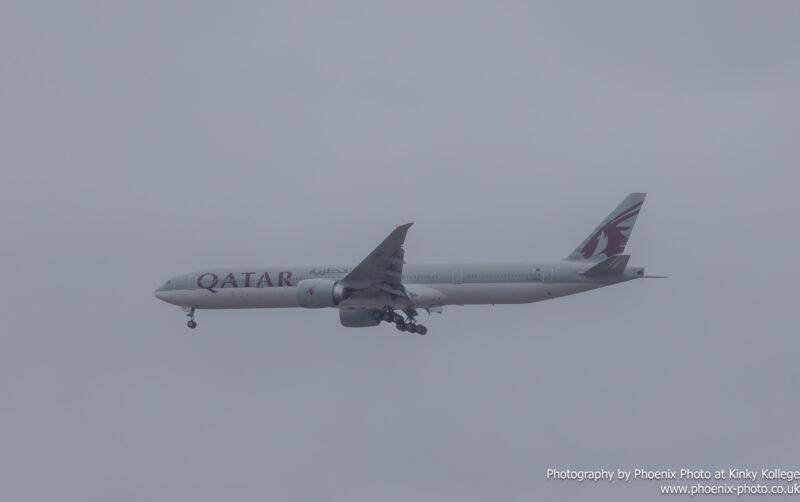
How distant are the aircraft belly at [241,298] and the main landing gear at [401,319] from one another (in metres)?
4.28

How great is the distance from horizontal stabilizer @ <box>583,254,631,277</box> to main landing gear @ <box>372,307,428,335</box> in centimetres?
832

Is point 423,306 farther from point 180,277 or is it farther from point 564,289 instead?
point 180,277

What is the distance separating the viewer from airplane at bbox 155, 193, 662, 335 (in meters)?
58.1

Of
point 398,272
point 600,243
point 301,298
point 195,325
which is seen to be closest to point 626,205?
point 600,243

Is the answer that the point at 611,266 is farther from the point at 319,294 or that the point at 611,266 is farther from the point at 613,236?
the point at 319,294

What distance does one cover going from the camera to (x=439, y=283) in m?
60.9

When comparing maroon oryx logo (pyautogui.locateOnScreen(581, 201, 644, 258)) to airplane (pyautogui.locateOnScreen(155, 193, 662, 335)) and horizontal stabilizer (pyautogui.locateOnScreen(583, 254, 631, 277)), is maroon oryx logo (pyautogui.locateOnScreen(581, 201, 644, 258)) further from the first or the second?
horizontal stabilizer (pyautogui.locateOnScreen(583, 254, 631, 277))

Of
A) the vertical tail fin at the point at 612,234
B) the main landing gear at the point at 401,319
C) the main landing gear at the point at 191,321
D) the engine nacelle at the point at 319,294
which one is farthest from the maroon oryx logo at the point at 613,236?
the main landing gear at the point at 191,321

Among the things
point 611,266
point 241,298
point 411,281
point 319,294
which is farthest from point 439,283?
point 241,298

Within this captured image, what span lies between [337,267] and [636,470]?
2007 centimetres

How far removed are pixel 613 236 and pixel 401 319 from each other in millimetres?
10053

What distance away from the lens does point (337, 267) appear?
63.2m

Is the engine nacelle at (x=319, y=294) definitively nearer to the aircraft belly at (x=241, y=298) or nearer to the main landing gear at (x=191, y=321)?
the aircraft belly at (x=241, y=298)

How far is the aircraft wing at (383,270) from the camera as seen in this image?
2245 inches
